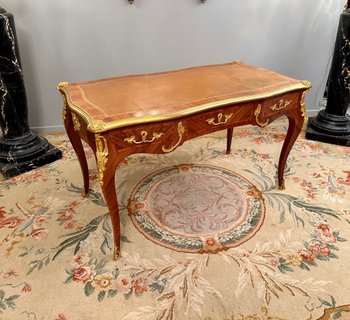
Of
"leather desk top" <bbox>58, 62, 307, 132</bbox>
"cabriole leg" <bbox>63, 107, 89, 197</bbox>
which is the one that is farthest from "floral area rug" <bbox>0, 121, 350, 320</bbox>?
"leather desk top" <bbox>58, 62, 307, 132</bbox>

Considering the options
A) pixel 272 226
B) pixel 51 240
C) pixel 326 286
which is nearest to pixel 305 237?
pixel 272 226

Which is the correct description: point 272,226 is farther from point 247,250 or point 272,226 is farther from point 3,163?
point 3,163

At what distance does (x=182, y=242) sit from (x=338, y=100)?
2.15m

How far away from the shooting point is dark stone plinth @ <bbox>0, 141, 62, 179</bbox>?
7.57ft

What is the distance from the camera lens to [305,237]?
180cm

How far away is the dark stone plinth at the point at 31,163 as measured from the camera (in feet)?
7.57

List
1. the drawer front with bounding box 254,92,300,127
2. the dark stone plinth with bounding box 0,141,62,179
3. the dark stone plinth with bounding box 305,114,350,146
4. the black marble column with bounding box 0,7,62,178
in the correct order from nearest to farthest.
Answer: the drawer front with bounding box 254,92,300,127
the black marble column with bounding box 0,7,62,178
the dark stone plinth with bounding box 0,141,62,179
the dark stone plinth with bounding box 305,114,350,146

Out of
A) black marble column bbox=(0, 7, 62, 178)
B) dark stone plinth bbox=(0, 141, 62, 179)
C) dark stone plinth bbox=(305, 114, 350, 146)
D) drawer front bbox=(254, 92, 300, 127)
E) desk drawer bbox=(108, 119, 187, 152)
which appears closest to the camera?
desk drawer bbox=(108, 119, 187, 152)

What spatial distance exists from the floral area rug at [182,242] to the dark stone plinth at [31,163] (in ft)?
0.20

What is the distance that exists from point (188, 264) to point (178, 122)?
2.47ft

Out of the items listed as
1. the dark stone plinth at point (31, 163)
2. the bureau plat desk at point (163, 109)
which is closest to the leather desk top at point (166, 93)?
the bureau plat desk at point (163, 109)

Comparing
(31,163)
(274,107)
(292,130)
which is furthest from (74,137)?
(292,130)

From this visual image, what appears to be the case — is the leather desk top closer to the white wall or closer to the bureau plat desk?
the bureau plat desk

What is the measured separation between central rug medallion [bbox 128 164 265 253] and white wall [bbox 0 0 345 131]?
122cm
